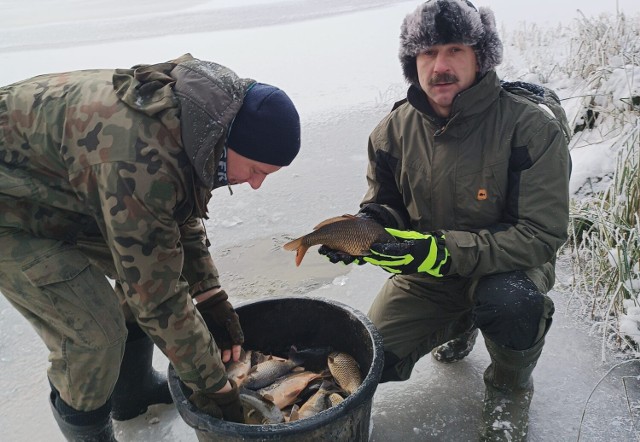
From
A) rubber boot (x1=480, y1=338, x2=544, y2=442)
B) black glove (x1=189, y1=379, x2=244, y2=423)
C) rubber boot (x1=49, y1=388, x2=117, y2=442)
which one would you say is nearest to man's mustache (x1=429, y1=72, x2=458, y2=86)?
rubber boot (x1=480, y1=338, x2=544, y2=442)

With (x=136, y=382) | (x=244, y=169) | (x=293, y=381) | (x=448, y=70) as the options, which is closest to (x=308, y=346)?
(x=293, y=381)

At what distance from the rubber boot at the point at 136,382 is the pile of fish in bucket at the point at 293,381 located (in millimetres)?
425

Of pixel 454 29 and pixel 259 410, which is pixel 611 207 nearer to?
pixel 454 29

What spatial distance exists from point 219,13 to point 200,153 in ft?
43.7

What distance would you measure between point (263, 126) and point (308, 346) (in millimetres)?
1268

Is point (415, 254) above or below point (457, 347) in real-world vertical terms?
above

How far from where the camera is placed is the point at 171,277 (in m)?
1.78

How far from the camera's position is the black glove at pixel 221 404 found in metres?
1.97

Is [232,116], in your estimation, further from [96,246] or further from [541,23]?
[541,23]

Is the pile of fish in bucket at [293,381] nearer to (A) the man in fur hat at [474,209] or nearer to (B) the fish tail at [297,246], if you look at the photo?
(A) the man in fur hat at [474,209]

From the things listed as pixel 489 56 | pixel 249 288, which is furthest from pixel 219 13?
pixel 489 56

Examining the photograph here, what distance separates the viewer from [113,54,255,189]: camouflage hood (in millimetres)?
1699

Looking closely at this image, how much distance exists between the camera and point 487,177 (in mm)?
2383

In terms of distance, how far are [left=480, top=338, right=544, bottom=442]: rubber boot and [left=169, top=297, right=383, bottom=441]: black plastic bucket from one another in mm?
530
